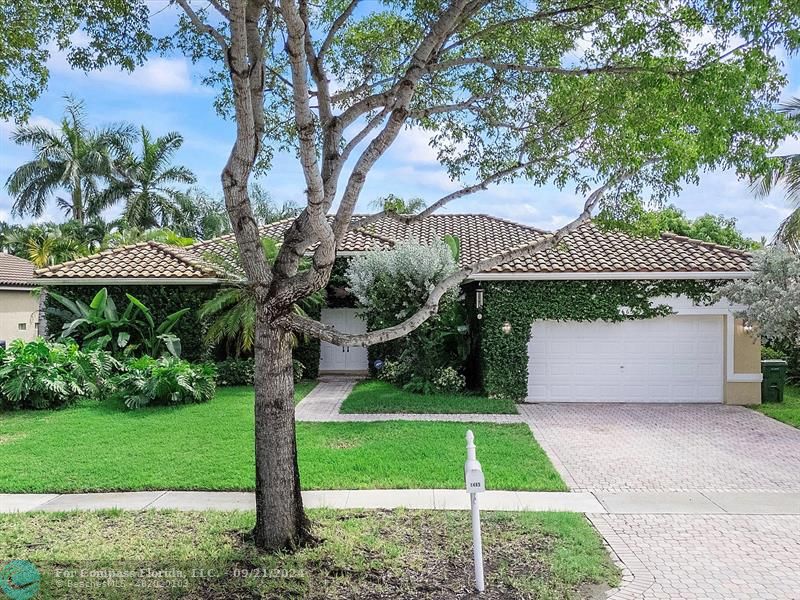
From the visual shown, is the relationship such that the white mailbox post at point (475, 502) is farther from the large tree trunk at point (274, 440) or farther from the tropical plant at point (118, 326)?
the tropical plant at point (118, 326)

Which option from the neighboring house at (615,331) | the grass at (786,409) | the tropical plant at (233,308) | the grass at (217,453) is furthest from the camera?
the tropical plant at (233,308)

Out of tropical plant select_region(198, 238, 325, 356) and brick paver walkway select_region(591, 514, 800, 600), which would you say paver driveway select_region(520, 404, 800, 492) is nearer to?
brick paver walkway select_region(591, 514, 800, 600)

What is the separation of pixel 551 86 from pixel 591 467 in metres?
5.52

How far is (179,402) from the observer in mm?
13516

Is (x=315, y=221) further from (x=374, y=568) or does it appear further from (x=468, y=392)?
(x=468, y=392)

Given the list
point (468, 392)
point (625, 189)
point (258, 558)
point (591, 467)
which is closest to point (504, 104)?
point (625, 189)

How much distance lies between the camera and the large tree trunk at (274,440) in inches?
211

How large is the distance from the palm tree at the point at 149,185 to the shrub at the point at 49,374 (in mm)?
21854

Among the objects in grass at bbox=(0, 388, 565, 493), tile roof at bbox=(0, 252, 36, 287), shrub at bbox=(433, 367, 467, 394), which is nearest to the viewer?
grass at bbox=(0, 388, 565, 493)

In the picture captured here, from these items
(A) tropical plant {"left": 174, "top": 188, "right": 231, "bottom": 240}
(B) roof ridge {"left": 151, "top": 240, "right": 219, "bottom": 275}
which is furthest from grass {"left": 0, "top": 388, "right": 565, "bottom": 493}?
(A) tropical plant {"left": 174, "top": 188, "right": 231, "bottom": 240}

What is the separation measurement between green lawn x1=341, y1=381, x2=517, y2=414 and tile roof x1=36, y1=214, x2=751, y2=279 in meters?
3.15

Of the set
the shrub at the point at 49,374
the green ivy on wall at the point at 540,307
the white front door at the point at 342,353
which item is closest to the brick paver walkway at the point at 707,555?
the green ivy on wall at the point at 540,307

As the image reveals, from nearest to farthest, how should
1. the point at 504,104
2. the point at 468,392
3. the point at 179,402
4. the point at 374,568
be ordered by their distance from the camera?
1. the point at 374,568
2. the point at 504,104
3. the point at 179,402
4. the point at 468,392

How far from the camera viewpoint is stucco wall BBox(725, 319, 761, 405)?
14297mm
